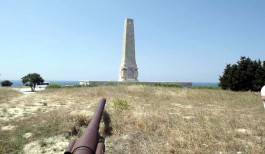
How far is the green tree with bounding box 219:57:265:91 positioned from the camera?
33.3 metres

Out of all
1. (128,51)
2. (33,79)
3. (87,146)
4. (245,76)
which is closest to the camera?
(87,146)

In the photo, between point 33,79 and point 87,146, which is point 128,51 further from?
point 87,146

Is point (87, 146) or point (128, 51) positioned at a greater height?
point (128, 51)

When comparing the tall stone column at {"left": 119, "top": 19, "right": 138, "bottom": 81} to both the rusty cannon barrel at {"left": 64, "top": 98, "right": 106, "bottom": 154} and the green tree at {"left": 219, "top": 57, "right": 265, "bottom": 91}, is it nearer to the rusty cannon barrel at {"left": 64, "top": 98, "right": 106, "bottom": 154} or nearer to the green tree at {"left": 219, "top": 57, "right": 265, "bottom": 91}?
the green tree at {"left": 219, "top": 57, "right": 265, "bottom": 91}

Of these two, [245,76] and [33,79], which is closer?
[245,76]

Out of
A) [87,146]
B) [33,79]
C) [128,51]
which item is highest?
[128,51]

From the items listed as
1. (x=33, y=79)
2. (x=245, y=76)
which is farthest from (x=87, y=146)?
(x=33, y=79)

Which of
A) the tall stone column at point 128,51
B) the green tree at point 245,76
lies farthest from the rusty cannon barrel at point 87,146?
the tall stone column at point 128,51

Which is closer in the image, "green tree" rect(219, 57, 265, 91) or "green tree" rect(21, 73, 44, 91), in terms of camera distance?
"green tree" rect(219, 57, 265, 91)

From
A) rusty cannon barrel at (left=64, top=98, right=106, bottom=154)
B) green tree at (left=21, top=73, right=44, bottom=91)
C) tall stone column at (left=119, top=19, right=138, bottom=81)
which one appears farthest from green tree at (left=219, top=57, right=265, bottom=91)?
rusty cannon barrel at (left=64, top=98, right=106, bottom=154)

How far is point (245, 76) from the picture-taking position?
34.0 meters

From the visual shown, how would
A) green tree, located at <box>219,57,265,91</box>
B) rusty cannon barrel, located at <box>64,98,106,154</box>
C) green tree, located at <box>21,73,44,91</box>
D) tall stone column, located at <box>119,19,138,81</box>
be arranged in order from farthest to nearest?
tall stone column, located at <box>119,19,138,81</box>, green tree, located at <box>21,73,44,91</box>, green tree, located at <box>219,57,265,91</box>, rusty cannon barrel, located at <box>64,98,106,154</box>

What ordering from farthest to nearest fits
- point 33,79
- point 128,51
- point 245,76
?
point 128,51 → point 33,79 → point 245,76

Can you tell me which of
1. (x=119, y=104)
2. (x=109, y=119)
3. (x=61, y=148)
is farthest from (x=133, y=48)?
(x=61, y=148)
